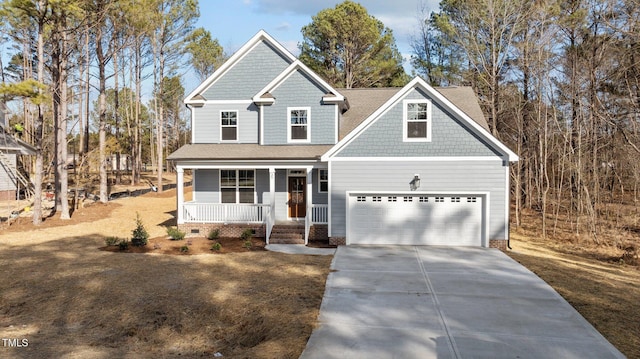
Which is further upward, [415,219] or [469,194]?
[469,194]

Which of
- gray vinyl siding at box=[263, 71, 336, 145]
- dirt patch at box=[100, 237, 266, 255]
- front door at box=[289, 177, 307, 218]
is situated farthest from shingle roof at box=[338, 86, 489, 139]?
dirt patch at box=[100, 237, 266, 255]

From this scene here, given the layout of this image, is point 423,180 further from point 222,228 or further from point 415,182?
point 222,228

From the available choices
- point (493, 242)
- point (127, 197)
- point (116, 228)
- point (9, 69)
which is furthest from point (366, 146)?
point (9, 69)

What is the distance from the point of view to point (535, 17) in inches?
902

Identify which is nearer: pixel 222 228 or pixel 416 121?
pixel 416 121

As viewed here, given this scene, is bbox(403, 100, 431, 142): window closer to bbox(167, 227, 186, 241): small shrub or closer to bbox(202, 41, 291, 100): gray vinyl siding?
bbox(202, 41, 291, 100): gray vinyl siding

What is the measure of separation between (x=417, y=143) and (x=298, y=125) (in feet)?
16.6

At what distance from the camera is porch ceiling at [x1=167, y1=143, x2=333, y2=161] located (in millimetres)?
15805

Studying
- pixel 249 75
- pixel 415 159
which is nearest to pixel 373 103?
pixel 415 159

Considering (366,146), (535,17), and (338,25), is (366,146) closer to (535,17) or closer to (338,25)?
(535,17)

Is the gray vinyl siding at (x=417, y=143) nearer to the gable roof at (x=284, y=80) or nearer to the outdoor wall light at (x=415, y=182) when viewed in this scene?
the outdoor wall light at (x=415, y=182)

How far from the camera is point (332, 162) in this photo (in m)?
14.9

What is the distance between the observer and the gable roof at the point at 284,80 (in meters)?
16.5

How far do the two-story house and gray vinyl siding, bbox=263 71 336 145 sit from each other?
0.04 meters
